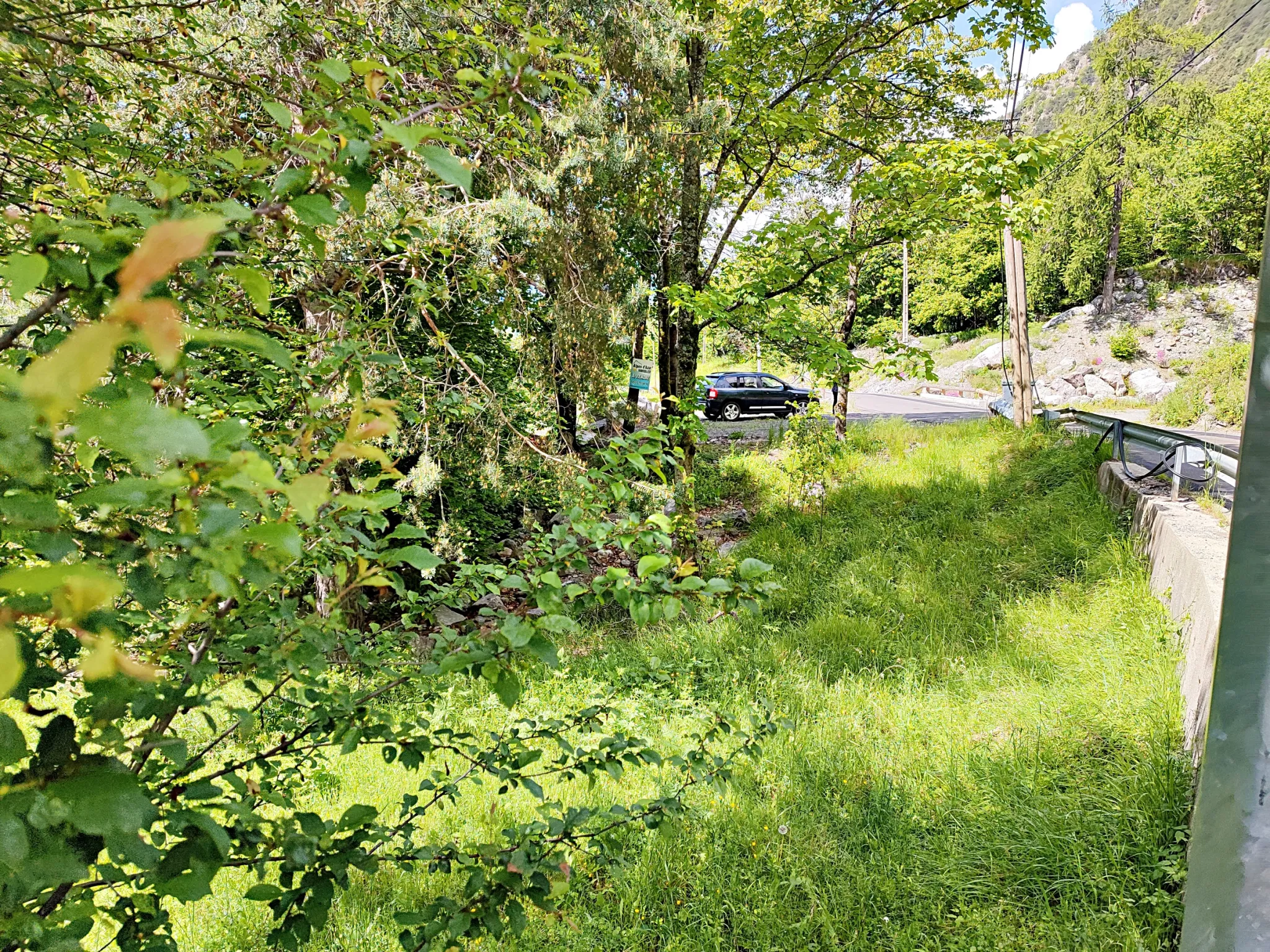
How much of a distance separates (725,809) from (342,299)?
285cm

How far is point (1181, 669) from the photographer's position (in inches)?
127

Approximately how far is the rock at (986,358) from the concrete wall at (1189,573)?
89.6 feet

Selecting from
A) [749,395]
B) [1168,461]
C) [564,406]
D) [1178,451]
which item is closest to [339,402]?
[564,406]

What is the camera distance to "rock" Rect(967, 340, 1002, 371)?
95.9 feet

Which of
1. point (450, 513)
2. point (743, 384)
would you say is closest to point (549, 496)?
point (450, 513)

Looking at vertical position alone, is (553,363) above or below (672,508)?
above

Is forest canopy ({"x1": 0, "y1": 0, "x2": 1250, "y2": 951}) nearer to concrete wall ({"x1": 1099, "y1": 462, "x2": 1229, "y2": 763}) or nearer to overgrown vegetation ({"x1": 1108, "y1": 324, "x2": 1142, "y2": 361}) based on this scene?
concrete wall ({"x1": 1099, "y1": 462, "x2": 1229, "y2": 763})

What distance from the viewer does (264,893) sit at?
3.43 ft

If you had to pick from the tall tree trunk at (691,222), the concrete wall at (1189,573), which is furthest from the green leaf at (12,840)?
the tall tree trunk at (691,222)

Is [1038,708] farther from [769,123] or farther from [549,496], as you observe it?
[769,123]

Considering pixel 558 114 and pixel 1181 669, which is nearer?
pixel 1181 669

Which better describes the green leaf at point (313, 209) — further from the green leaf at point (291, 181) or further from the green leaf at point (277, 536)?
the green leaf at point (277, 536)

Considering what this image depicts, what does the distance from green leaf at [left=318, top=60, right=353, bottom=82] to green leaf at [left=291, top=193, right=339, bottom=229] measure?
0.46 ft

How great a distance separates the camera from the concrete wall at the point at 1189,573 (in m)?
2.69
